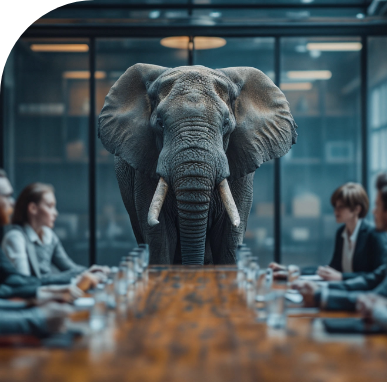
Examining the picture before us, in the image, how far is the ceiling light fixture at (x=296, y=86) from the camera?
688 cm

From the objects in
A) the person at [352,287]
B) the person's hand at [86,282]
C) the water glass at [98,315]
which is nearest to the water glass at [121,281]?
the person's hand at [86,282]

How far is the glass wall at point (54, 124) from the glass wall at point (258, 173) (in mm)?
1525

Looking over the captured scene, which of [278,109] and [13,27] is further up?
[13,27]

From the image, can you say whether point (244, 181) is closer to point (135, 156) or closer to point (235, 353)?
point (135, 156)

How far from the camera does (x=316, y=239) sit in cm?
684

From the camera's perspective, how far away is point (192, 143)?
3516 mm

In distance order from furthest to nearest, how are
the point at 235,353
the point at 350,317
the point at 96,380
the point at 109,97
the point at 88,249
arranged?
the point at 88,249
the point at 109,97
the point at 350,317
the point at 235,353
the point at 96,380

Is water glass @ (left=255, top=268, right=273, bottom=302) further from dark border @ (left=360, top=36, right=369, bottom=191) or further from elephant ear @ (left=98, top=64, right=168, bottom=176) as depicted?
dark border @ (left=360, top=36, right=369, bottom=191)

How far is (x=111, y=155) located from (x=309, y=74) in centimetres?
253

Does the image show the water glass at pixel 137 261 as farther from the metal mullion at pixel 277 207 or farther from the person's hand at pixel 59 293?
the metal mullion at pixel 277 207

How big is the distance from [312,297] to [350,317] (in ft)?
0.58

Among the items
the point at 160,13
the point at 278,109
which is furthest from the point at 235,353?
the point at 160,13

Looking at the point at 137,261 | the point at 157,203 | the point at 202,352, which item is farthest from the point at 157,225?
the point at 202,352

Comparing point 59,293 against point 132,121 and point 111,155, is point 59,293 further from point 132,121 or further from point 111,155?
point 111,155
